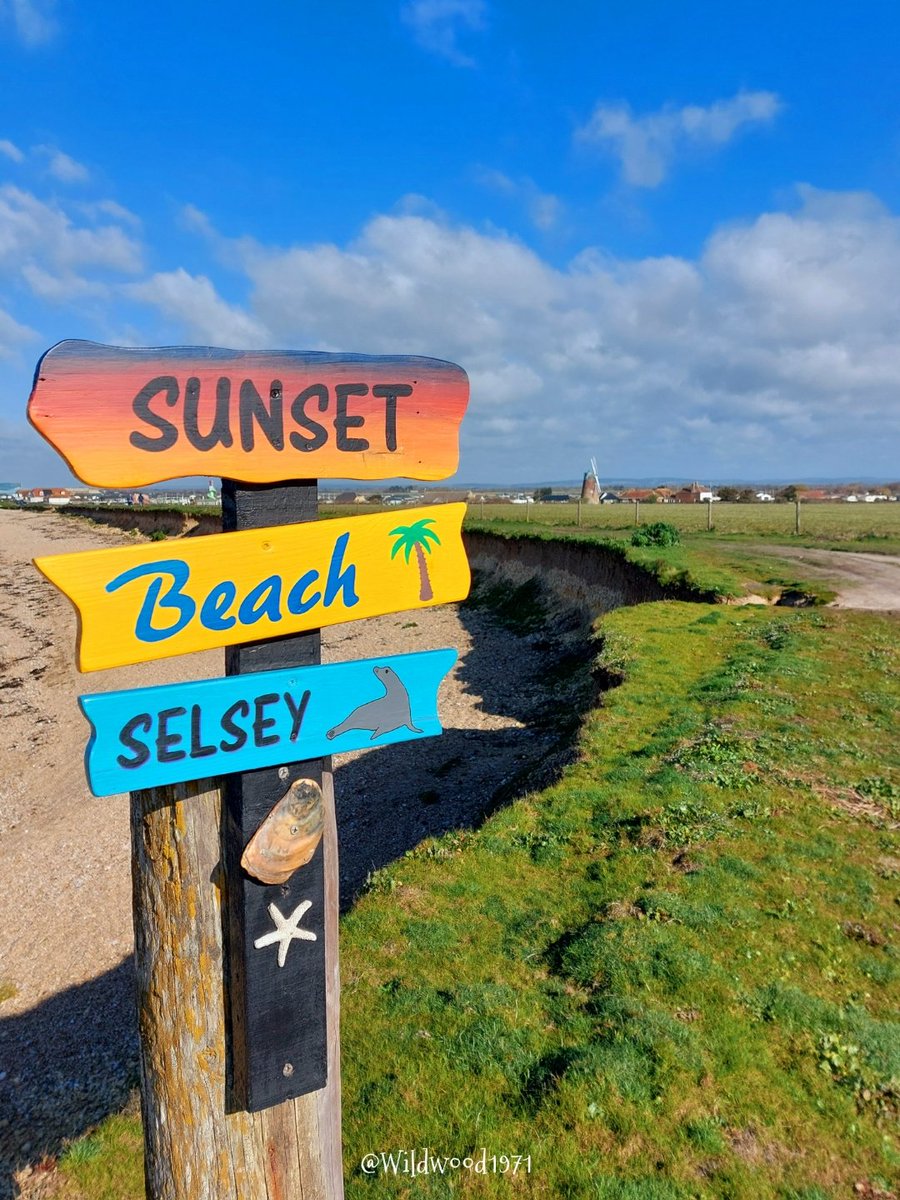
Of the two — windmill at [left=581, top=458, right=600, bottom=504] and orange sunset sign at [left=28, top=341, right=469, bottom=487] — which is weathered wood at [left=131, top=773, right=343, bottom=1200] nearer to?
orange sunset sign at [left=28, top=341, right=469, bottom=487]

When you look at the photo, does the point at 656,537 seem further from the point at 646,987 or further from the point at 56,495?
the point at 56,495

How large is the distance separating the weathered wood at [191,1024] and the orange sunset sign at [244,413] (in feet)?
4.46

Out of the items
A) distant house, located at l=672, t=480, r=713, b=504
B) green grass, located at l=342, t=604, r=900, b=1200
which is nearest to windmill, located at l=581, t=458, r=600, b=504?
distant house, located at l=672, t=480, r=713, b=504

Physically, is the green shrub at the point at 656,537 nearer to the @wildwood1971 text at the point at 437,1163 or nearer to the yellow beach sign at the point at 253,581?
the @wildwood1971 text at the point at 437,1163

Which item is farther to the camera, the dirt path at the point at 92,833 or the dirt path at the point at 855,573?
the dirt path at the point at 855,573

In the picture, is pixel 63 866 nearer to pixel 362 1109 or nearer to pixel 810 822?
pixel 362 1109

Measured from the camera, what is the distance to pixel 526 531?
3734 centimetres

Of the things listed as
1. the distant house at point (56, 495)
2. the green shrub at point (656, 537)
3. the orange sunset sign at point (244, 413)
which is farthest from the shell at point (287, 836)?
the distant house at point (56, 495)

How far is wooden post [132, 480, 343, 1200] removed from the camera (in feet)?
10.7

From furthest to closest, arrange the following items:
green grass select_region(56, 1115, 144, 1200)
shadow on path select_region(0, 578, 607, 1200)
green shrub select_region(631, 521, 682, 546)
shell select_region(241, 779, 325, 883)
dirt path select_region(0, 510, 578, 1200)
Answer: green shrub select_region(631, 521, 682, 546), dirt path select_region(0, 510, 578, 1200), shadow on path select_region(0, 578, 607, 1200), green grass select_region(56, 1115, 144, 1200), shell select_region(241, 779, 325, 883)

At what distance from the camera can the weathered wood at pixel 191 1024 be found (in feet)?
10.7

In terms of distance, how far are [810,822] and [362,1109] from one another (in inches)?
215

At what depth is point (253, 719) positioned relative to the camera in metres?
3.14

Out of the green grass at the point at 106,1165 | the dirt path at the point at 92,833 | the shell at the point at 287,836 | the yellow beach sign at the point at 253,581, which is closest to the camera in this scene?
the yellow beach sign at the point at 253,581
